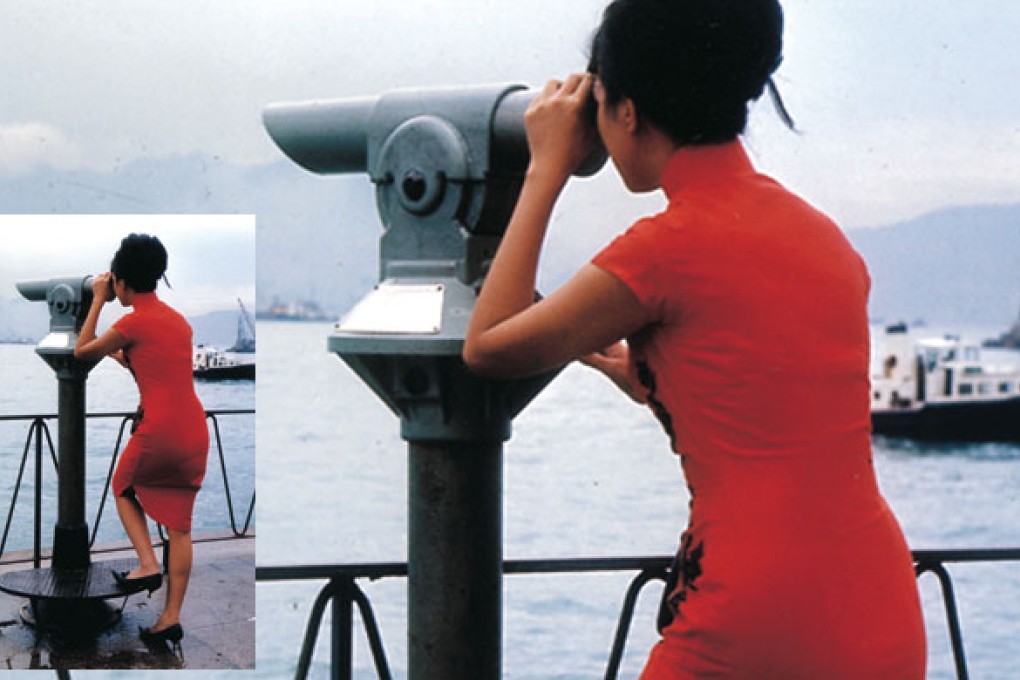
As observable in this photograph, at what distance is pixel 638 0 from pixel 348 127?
1.71 feet

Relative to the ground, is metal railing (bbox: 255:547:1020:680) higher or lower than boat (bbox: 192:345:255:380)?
lower

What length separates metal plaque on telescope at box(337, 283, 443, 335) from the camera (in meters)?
1.27

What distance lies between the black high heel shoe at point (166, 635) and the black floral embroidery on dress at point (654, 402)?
1987 millimetres

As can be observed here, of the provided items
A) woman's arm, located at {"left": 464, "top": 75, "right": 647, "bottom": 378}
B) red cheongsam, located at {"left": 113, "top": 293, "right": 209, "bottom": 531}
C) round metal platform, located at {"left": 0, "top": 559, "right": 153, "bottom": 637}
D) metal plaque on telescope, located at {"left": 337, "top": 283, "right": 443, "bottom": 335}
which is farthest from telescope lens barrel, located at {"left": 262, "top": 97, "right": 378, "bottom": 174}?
round metal platform, located at {"left": 0, "top": 559, "right": 153, "bottom": 637}

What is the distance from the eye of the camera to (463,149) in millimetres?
1278

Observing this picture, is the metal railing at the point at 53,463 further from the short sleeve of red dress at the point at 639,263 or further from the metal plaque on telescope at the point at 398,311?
the short sleeve of red dress at the point at 639,263

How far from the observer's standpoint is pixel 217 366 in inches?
87.7

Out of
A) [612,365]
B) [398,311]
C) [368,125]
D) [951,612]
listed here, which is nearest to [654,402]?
[612,365]

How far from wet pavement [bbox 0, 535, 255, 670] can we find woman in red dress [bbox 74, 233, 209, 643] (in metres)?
0.06

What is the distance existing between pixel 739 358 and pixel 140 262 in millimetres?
1612

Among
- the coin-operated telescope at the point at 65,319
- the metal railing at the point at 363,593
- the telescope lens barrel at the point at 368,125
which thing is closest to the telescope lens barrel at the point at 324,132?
the telescope lens barrel at the point at 368,125

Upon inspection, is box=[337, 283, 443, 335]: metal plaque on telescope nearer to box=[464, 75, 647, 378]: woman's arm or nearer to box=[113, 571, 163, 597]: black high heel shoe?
box=[464, 75, 647, 378]: woman's arm

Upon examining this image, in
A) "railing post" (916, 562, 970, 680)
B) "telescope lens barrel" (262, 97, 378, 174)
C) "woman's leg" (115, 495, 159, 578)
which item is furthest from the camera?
"woman's leg" (115, 495, 159, 578)

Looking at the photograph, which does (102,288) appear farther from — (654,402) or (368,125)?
(654,402)
